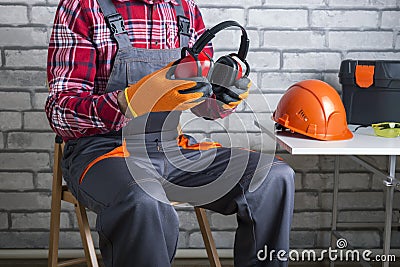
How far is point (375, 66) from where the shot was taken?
203 centimetres

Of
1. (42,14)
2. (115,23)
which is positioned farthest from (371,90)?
(42,14)

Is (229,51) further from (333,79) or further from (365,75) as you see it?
(365,75)

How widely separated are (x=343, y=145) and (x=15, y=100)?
1238mm

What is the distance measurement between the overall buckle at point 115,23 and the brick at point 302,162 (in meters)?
0.98

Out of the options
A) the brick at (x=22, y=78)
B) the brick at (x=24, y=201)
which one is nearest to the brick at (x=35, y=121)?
the brick at (x=22, y=78)

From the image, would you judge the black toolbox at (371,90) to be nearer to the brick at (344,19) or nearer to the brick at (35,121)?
the brick at (344,19)

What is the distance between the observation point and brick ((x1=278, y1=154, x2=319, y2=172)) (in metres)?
2.41

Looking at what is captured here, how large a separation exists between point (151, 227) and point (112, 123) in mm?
307

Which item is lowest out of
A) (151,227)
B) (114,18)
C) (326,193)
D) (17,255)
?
(17,255)

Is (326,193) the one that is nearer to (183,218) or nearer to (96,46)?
(183,218)

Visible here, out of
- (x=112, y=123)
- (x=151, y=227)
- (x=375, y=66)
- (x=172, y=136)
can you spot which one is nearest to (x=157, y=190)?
(x=151, y=227)

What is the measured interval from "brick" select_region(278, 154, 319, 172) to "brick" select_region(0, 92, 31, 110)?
99 centimetres

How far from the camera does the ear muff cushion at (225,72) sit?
148 centimetres

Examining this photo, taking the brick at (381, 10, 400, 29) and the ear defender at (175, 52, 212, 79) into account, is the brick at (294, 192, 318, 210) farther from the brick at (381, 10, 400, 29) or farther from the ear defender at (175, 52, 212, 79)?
the ear defender at (175, 52, 212, 79)
